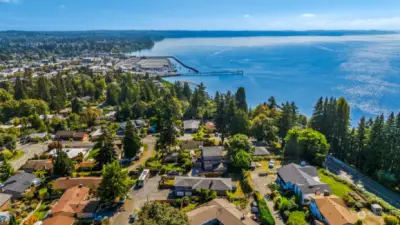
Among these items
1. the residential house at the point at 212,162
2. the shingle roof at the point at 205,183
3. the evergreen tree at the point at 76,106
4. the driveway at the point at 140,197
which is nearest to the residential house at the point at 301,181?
the shingle roof at the point at 205,183

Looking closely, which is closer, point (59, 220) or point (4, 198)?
point (59, 220)

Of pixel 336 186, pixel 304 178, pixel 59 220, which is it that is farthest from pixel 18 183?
pixel 336 186

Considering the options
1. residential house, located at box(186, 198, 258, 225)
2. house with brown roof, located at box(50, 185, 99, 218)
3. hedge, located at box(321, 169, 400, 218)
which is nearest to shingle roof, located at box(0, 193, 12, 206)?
house with brown roof, located at box(50, 185, 99, 218)

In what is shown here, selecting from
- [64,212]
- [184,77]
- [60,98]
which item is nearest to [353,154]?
[64,212]

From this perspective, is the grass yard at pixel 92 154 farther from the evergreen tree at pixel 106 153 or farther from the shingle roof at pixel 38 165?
the shingle roof at pixel 38 165

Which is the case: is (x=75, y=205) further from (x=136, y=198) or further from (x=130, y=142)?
A: (x=130, y=142)

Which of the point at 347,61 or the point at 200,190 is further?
the point at 347,61

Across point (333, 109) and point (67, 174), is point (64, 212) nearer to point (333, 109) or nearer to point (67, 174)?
point (67, 174)
